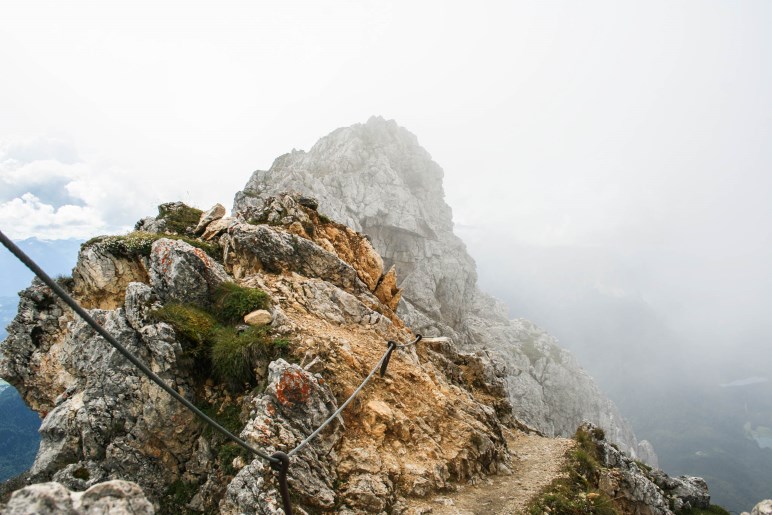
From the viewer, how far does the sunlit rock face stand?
7625 cm

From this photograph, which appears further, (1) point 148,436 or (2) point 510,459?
(2) point 510,459

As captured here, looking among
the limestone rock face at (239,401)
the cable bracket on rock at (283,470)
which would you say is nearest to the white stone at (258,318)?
the limestone rock face at (239,401)

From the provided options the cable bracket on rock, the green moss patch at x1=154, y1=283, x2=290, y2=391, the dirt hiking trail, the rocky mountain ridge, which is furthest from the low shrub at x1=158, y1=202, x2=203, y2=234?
the cable bracket on rock

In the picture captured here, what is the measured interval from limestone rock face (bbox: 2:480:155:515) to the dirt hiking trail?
24.1 ft

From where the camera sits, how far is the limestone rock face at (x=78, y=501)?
3215 mm

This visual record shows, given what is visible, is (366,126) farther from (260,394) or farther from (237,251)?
(260,394)

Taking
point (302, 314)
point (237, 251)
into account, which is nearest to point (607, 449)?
point (302, 314)

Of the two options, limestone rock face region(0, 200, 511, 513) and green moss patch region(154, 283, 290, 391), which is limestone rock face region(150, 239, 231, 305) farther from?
green moss patch region(154, 283, 290, 391)

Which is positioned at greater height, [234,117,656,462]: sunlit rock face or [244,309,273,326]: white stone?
[234,117,656,462]: sunlit rock face

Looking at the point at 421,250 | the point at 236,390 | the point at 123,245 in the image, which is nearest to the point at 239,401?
the point at 236,390

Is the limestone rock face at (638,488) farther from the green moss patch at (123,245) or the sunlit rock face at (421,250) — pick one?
the sunlit rock face at (421,250)

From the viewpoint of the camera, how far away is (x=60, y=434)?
9664mm

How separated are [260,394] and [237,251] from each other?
A: 9490 millimetres

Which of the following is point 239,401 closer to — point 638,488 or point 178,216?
point 638,488
